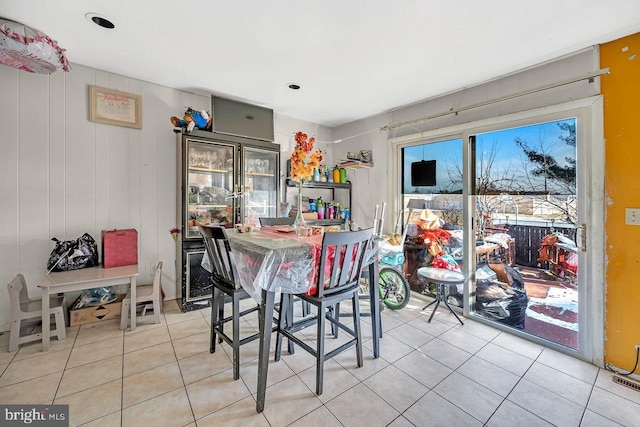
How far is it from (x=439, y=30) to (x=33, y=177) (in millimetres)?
3636

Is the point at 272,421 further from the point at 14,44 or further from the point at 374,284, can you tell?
the point at 14,44

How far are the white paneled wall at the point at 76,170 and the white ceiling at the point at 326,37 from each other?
352 millimetres

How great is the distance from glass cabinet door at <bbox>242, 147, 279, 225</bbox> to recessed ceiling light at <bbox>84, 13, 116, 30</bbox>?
5.46 ft

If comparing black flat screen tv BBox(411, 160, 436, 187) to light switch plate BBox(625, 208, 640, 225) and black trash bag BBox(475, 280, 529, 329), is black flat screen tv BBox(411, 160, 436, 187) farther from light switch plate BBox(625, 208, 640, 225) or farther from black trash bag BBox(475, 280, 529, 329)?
light switch plate BBox(625, 208, 640, 225)

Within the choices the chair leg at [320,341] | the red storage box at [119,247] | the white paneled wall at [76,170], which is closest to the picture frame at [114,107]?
the white paneled wall at [76,170]

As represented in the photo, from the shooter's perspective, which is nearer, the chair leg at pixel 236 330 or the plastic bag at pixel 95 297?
the chair leg at pixel 236 330

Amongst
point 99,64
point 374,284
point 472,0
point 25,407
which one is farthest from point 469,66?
point 25,407

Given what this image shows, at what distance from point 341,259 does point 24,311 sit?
2656 millimetres

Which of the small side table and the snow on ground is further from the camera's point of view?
the small side table

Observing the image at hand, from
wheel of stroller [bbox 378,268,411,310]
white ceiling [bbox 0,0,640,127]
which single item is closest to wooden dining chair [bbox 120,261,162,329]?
white ceiling [bbox 0,0,640,127]

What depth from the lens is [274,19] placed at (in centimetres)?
184

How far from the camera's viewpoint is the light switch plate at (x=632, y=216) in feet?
6.14

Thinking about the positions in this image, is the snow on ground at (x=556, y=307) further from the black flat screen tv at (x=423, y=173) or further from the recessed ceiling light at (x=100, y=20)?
the recessed ceiling light at (x=100, y=20)

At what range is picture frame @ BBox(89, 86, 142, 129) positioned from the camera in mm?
2629
